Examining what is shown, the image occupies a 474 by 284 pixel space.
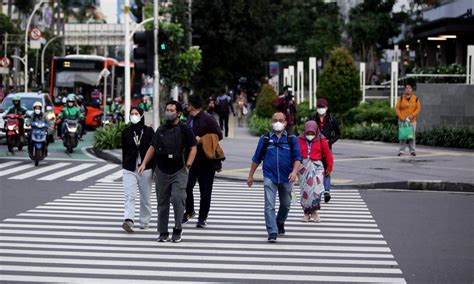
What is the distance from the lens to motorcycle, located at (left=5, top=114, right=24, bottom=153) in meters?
28.2

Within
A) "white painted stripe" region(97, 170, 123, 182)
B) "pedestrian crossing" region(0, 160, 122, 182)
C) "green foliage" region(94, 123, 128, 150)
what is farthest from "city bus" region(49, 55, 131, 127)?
"white painted stripe" region(97, 170, 123, 182)

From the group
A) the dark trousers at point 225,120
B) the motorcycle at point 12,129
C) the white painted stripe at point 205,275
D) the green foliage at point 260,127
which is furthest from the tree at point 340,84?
the white painted stripe at point 205,275

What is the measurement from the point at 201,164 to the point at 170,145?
1714mm

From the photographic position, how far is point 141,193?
47.2 ft

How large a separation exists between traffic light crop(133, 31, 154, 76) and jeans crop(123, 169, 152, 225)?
11.5 m

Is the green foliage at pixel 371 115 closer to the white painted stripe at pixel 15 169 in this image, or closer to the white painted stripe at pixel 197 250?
the white painted stripe at pixel 15 169

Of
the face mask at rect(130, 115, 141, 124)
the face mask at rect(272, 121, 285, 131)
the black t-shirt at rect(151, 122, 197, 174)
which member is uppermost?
the face mask at rect(130, 115, 141, 124)

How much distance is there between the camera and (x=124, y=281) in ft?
34.4

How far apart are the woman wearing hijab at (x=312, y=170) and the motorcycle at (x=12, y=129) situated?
14187mm

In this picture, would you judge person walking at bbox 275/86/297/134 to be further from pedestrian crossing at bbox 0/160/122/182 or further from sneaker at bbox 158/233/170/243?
sneaker at bbox 158/233/170/243

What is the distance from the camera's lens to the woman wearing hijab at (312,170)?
15453 mm

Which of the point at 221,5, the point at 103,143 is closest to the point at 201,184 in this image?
the point at 103,143

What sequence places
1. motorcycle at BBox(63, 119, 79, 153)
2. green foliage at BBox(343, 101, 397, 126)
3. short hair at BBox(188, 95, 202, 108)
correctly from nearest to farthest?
1. short hair at BBox(188, 95, 202, 108)
2. motorcycle at BBox(63, 119, 79, 153)
3. green foliage at BBox(343, 101, 397, 126)

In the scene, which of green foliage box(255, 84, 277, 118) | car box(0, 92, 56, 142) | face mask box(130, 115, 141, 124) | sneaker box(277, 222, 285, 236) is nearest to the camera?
sneaker box(277, 222, 285, 236)
